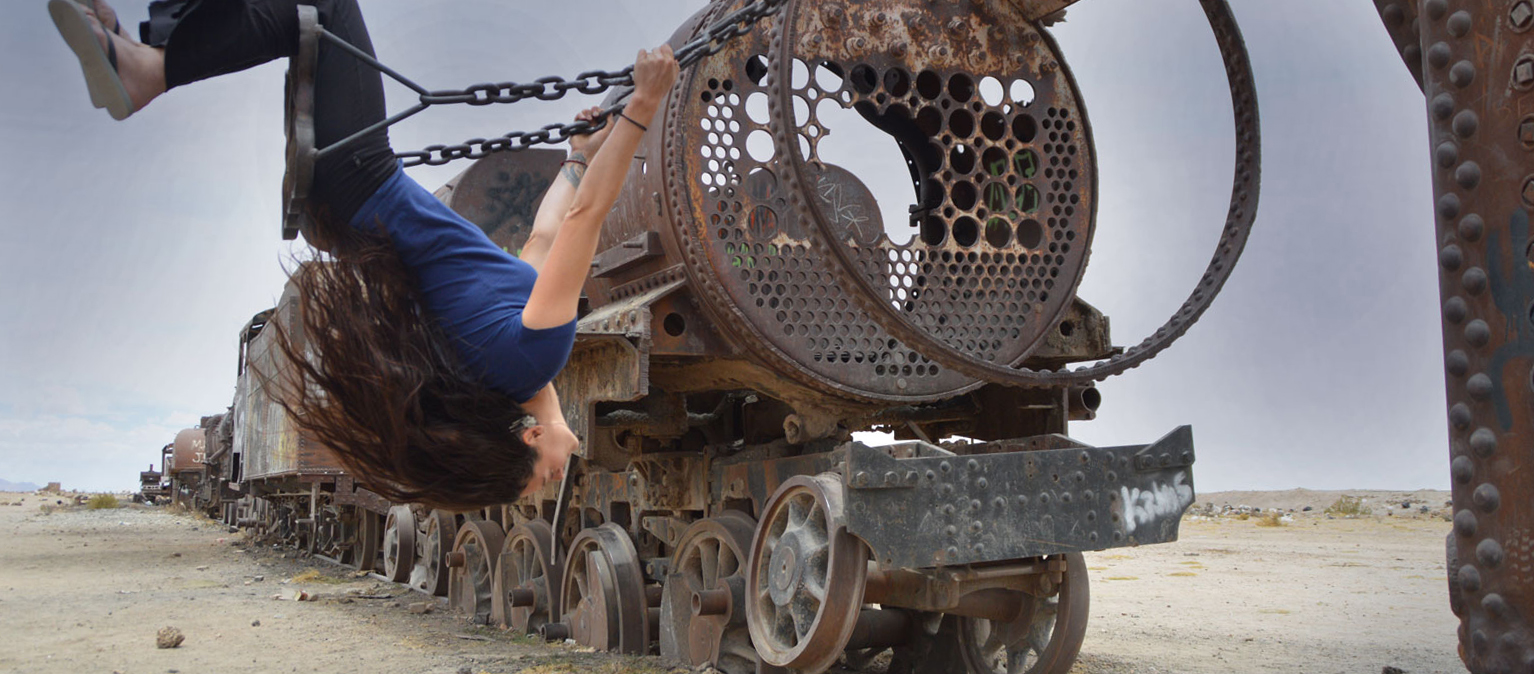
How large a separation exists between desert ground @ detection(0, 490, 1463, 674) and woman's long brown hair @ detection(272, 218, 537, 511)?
3775 mm

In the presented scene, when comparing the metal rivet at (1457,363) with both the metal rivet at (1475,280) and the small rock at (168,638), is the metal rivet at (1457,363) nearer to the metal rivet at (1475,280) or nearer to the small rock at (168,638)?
the metal rivet at (1475,280)

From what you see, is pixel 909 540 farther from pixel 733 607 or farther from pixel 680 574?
pixel 680 574

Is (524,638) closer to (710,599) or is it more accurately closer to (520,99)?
(710,599)

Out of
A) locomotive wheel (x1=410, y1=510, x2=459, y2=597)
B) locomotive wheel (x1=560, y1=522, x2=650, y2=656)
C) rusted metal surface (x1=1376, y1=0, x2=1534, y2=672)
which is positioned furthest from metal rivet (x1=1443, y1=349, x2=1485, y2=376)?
locomotive wheel (x1=410, y1=510, x2=459, y2=597)

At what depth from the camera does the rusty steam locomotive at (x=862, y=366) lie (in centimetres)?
464

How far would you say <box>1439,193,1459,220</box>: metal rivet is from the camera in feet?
6.95

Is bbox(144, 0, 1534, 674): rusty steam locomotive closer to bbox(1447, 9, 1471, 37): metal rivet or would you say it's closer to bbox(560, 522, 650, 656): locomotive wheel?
bbox(560, 522, 650, 656): locomotive wheel

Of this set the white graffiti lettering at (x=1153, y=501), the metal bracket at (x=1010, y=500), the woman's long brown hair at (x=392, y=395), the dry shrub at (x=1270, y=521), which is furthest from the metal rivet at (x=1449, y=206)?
the dry shrub at (x=1270, y=521)

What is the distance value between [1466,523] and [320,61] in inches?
90.0

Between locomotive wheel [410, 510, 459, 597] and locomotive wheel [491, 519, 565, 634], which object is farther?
locomotive wheel [410, 510, 459, 597]

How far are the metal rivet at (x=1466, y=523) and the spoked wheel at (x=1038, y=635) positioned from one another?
9.81 ft

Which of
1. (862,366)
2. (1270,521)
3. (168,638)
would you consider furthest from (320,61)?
(1270,521)

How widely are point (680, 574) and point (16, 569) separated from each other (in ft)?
35.2

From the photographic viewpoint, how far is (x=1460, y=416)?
82.6 inches
